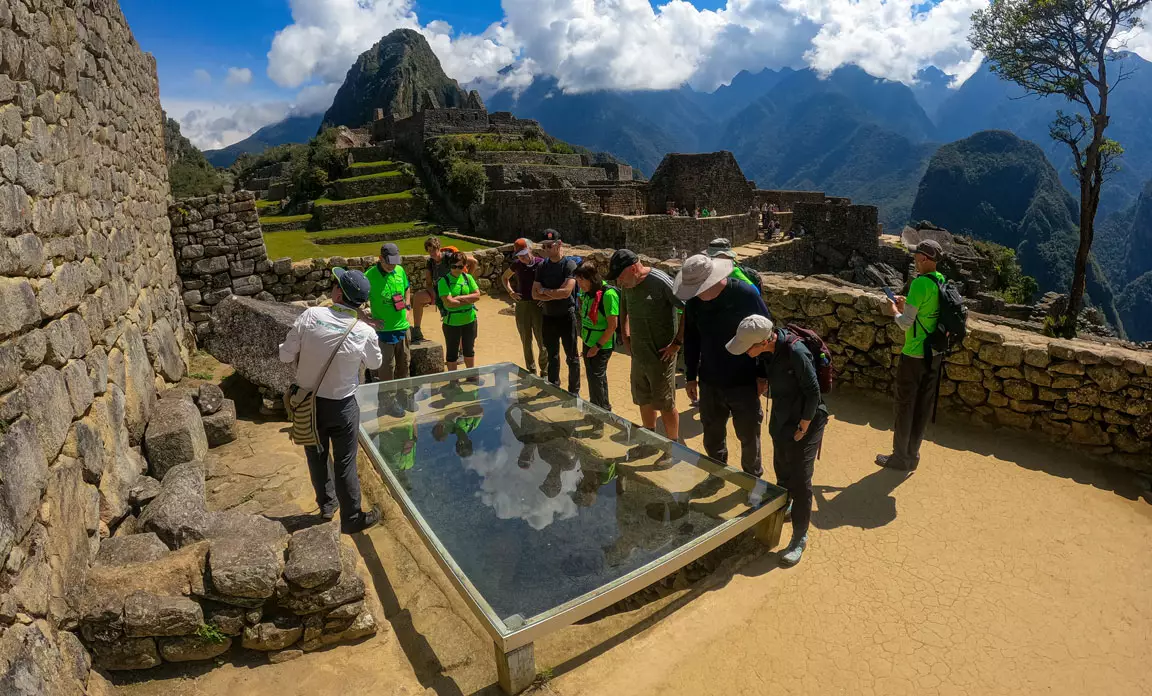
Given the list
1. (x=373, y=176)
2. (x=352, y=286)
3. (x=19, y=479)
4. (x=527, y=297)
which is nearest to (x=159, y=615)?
(x=19, y=479)

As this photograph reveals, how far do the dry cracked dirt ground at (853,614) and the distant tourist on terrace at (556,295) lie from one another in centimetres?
250

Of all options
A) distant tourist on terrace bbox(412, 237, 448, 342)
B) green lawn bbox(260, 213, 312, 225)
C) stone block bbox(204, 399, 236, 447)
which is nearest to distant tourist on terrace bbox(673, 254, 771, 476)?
distant tourist on terrace bbox(412, 237, 448, 342)

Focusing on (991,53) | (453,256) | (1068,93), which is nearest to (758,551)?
(453,256)

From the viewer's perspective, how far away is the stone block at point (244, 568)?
3.09m

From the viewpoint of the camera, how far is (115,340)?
4762 mm

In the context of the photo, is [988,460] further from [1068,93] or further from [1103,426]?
[1068,93]

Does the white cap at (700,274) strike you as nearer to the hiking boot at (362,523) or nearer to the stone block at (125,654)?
the hiking boot at (362,523)

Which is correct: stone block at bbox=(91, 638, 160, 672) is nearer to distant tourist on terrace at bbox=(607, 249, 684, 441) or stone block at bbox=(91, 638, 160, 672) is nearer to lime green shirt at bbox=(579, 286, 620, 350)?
distant tourist on terrace at bbox=(607, 249, 684, 441)

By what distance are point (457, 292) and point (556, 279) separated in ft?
4.31

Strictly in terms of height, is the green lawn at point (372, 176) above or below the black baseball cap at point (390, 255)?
above

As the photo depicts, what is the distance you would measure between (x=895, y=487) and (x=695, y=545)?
2580 millimetres

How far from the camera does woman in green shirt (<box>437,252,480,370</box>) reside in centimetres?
697

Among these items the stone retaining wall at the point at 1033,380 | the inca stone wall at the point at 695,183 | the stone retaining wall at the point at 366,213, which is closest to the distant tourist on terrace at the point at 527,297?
the stone retaining wall at the point at 1033,380

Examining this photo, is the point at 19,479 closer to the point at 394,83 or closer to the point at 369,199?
the point at 369,199
